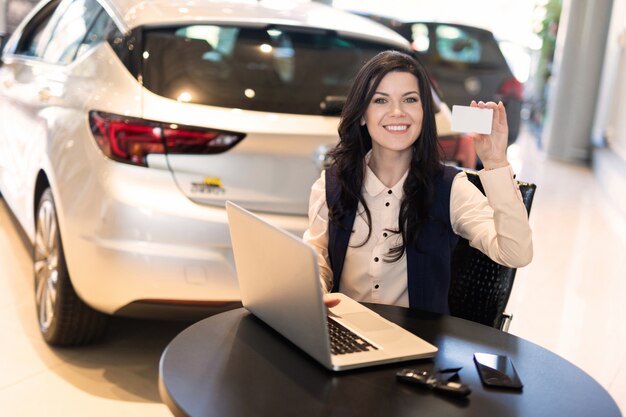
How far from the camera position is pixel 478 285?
217cm

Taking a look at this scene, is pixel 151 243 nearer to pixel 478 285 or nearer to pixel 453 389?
pixel 478 285

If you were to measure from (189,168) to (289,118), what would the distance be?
39cm

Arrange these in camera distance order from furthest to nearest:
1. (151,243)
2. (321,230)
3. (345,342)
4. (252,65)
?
1. (252,65)
2. (151,243)
3. (321,230)
4. (345,342)

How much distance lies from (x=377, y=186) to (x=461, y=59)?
5.47m

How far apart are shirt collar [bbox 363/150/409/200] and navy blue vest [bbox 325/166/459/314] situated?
0.07 m

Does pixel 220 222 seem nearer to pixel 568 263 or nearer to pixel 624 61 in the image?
pixel 568 263

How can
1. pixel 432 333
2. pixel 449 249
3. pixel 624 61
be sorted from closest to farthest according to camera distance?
pixel 432 333 → pixel 449 249 → pixel 624 61

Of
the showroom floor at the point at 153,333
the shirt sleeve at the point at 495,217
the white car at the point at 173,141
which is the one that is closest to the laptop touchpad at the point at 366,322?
the shirt sleeve at the point at 495,217

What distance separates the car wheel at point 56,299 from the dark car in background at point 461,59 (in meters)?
4.60

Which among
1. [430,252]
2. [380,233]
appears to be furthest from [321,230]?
[430,252]

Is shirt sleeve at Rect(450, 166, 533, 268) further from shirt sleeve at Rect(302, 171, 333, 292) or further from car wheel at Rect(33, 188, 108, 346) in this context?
car wheel at Rect(33, 188, 108, 346)

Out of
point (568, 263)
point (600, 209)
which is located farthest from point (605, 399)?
point (600, 209)

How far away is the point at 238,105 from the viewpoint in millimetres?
2754

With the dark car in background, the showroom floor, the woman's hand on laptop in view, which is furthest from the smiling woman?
the dark car in background
